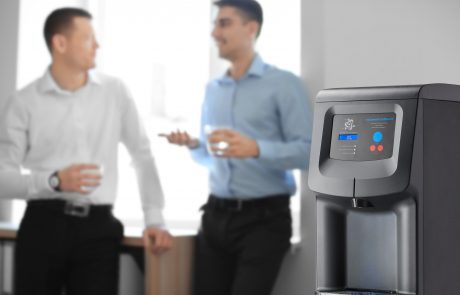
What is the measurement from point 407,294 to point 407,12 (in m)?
1.11

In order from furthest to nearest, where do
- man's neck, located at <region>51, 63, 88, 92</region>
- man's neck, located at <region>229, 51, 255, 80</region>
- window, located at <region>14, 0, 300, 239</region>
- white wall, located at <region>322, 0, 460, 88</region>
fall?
window, located at <region>14, 0, 300, 239</region> < man's neck, located at <region>51, 63, 88, 92</region> < man's neck, located at <region>229, 51, 255, 80</region> < white wall, located at <region>322, 0, 460, 88</region>

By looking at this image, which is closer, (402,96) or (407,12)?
(402,96)

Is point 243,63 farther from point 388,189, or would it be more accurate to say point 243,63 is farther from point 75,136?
point 388,189

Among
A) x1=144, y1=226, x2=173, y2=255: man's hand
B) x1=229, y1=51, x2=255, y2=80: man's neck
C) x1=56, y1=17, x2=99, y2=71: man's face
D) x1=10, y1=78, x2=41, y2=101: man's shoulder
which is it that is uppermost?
x1=56, y1=17, x2=99, y2=71: man's face

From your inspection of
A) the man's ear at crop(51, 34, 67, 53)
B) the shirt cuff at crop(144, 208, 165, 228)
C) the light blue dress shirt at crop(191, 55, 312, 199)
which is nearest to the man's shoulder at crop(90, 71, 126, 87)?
the man's ear at crop(51, 34, 67, 53)

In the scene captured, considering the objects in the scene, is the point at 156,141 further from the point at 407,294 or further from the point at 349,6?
the point at 407,294

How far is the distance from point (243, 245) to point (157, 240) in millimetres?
377

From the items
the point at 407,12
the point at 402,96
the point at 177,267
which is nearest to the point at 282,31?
the point at 407,12

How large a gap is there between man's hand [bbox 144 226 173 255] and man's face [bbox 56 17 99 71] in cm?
66

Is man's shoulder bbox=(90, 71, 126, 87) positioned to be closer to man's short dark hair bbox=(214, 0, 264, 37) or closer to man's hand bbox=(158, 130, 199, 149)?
man's hand bbox=(158, 130, 199, 149)

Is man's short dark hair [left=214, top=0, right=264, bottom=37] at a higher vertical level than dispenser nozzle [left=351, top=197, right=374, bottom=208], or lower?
higher

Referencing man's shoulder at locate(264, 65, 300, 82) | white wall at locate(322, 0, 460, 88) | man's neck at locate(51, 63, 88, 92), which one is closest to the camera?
white wall at locate(322, 0, 460, 88)

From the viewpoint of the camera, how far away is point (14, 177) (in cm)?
235

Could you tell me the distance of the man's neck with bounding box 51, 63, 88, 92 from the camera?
2520mm
